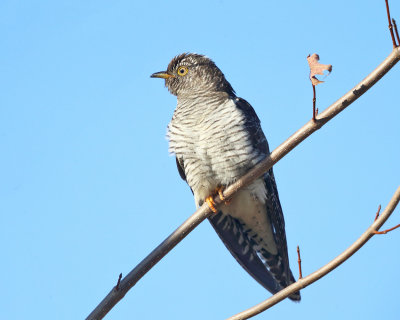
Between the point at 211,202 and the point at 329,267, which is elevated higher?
the point at 211,202

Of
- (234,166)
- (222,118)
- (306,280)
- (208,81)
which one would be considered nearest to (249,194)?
(234,166)

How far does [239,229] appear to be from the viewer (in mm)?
5234

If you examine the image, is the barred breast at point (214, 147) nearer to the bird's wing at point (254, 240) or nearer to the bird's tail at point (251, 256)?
the bird's wing at point (254, 240)

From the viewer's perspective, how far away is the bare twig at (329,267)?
2.69m

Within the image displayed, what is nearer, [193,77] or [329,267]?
[329,267]

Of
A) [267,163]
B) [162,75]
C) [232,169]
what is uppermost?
[162,75]

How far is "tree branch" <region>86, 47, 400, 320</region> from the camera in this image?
2984 mm

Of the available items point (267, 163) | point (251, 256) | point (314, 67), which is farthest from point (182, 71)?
point (314, 67)

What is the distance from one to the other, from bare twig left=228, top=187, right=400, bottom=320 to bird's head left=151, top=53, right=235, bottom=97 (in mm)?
2741

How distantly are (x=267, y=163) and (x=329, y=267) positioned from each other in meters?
0.89

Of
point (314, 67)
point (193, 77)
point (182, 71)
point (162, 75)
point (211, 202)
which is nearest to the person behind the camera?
point (314, 67)

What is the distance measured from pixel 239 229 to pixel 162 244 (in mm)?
1798

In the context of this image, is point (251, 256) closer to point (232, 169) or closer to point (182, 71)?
point (232, 169)

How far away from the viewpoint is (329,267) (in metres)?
2.82
